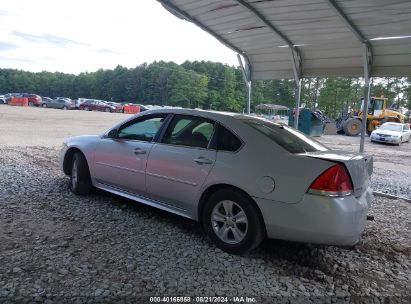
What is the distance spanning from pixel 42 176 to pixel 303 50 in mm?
6069

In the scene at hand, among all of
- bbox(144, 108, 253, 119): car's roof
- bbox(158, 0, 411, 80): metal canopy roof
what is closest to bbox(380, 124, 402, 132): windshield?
bbox(158, 0, 411, 80): metal canopy roof

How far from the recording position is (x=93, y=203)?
5.31m

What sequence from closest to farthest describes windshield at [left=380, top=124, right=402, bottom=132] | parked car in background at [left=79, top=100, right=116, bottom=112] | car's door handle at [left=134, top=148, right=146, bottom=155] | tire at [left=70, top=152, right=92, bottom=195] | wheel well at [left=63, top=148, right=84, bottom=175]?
car's door handle at [left=134, top=148, right=146, bottom=155], tire at [left=70, top=152, right=92, bottom=195], wheel well at [left=63, top=148, right=84, bottom=175], windshield at [left=380, top=124, right=402, bottom=132], parked car in background at [left=79, top=100, right=116, bottom=112]

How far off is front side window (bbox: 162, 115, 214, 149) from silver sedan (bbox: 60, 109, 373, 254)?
1 cm

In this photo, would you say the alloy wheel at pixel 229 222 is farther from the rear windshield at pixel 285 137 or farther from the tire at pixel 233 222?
the rear windshield at pixel 285 137

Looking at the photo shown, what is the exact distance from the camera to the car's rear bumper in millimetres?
3348

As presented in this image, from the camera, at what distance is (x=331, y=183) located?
3.38m

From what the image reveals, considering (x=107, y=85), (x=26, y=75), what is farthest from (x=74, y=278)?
(x=26, y=75)

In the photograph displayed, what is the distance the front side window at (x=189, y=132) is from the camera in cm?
427

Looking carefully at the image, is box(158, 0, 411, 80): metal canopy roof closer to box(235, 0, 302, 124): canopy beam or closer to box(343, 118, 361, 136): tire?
box(235, 0, 302, 124): canopy beam

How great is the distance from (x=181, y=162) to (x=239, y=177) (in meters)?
0.82

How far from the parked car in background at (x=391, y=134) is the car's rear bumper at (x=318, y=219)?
20.0m

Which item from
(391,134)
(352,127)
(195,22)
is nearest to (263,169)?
(195,22)

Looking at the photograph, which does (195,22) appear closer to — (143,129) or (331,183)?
(143,129)
